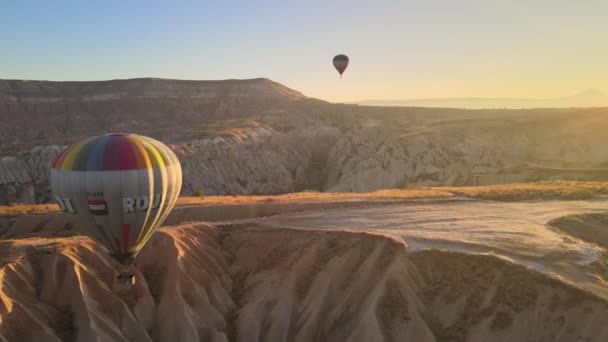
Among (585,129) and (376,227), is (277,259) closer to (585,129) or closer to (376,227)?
(376,227)

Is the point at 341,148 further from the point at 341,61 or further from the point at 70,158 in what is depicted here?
the point at 70,158

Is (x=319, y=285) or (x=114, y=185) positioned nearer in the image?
(x=114, y=185)

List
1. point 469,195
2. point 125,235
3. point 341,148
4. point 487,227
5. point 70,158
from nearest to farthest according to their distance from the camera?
point 70,158, point 125,235, point 487,227, point 469,195, point 341,148

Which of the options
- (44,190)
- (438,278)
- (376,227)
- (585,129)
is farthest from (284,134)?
(438,278)

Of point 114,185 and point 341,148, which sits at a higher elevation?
point 114,185

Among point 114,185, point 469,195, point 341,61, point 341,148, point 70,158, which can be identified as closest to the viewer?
point 114,185

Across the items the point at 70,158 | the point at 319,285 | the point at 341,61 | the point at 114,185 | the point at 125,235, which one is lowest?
the point at 319,285

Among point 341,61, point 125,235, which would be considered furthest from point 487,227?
point 341,61
